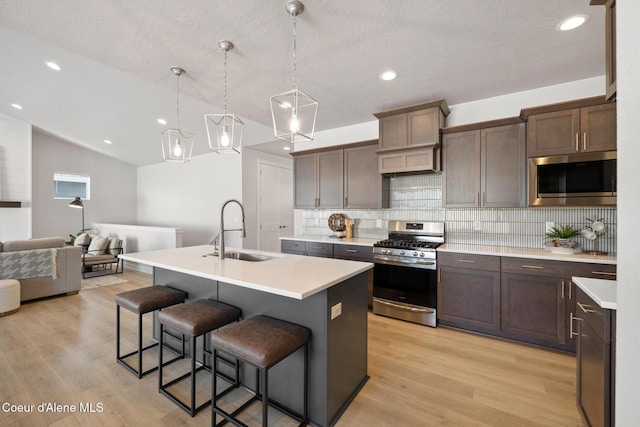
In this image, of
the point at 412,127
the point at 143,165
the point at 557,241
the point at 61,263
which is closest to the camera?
the point at 557,241

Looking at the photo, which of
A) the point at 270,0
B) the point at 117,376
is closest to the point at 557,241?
the point at 270,0

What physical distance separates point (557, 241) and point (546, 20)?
1.97 metres

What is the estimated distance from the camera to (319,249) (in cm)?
392

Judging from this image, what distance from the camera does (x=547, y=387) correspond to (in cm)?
205

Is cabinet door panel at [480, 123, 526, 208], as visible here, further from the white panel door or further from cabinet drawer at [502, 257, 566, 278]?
the white panel door

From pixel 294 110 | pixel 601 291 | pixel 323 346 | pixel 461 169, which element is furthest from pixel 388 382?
pixel 461 169

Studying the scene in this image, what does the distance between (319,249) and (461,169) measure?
2049 mm

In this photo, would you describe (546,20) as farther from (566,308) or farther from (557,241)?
(566,308)

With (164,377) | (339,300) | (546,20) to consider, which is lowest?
(164,377)

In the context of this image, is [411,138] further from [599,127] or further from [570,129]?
[599,127]

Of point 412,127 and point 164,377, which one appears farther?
point 412,127

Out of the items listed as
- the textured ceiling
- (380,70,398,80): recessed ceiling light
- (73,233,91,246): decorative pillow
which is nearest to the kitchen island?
the textured ceiling

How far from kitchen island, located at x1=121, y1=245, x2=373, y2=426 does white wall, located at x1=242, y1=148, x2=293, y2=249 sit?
145 inches

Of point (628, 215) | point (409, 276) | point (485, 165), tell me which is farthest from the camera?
point (409, 276)
